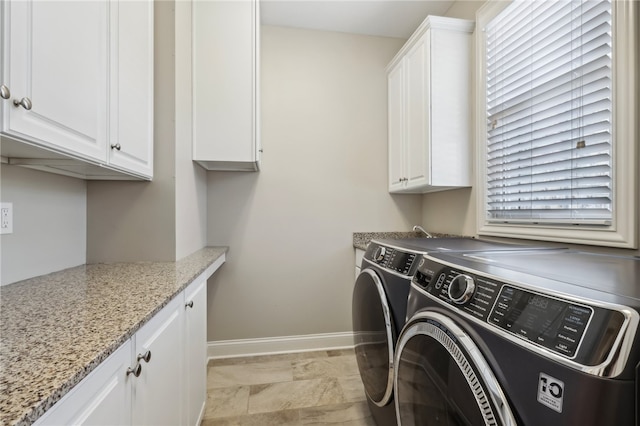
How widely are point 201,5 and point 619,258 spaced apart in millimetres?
2510

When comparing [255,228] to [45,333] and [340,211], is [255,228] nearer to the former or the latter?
[340,211]

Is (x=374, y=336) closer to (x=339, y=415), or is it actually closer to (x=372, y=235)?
(x=339, y=415)

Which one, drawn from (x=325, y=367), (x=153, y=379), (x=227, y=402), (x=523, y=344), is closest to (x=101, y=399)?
(x=153, y=379)

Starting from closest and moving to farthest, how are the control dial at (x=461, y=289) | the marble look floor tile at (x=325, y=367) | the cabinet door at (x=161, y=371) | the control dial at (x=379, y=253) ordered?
the control dial at (x=461, y=289), the cabinet door at (x=161, y=371), the control dial at (x=379, y=253), the marble look floor tile at (x=325, y=367)

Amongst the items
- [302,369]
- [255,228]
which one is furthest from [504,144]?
[302,369]

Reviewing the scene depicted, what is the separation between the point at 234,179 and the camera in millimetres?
2342

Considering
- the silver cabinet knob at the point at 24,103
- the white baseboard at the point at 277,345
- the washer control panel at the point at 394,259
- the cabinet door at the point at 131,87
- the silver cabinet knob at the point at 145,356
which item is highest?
the cabinet door at the point at 131,87

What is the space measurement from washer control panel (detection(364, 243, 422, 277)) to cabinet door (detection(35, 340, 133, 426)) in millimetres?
950

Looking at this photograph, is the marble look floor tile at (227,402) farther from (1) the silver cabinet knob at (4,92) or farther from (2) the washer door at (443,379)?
(1) the silver cabinet knob at (4,92)

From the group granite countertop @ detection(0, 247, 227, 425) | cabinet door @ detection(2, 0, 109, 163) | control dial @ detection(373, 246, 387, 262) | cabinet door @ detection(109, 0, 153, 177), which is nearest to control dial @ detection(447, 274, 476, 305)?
control dial @ detection(373, 246, 387, 262)

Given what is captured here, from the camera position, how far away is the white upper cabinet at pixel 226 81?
1853 mm

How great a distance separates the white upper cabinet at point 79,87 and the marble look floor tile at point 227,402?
4.53 ft

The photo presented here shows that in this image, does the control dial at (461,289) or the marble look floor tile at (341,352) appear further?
the marble look floor tile at (341,352)

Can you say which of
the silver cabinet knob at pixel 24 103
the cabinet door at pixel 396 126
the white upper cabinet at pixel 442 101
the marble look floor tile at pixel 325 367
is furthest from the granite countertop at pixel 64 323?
the cabinet door at pixel 396 126
